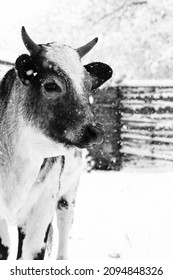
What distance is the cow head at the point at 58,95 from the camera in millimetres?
2738

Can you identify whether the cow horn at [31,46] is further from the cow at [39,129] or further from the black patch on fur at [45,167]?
the black patch on fur at [45,167]

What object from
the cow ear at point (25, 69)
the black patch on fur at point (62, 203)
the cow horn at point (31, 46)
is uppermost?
the cow horn at point (31, 46)

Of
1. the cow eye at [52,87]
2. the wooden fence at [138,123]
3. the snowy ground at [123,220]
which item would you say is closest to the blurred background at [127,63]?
the wooden fence at [138,123]

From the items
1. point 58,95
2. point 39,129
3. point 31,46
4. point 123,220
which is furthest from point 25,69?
point 123,220

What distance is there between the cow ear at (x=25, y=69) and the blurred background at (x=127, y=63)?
4627mm

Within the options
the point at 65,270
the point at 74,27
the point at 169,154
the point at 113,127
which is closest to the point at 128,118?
the point at 113,127

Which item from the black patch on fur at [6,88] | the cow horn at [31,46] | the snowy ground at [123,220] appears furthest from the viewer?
the snowy ground at [123,220]

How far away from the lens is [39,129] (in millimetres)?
2893

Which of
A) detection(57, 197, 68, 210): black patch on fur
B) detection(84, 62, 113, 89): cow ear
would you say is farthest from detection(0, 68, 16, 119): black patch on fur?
detection(57, 197, 68, 210): black patch on fur

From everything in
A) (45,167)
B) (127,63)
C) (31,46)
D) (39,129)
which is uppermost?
(127,63)

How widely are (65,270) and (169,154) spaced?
9.22m

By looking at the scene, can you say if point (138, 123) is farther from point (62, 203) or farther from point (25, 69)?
point (25, 69)

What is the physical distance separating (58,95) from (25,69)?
0.29 m

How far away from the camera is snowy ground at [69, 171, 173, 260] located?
15.8 feet
